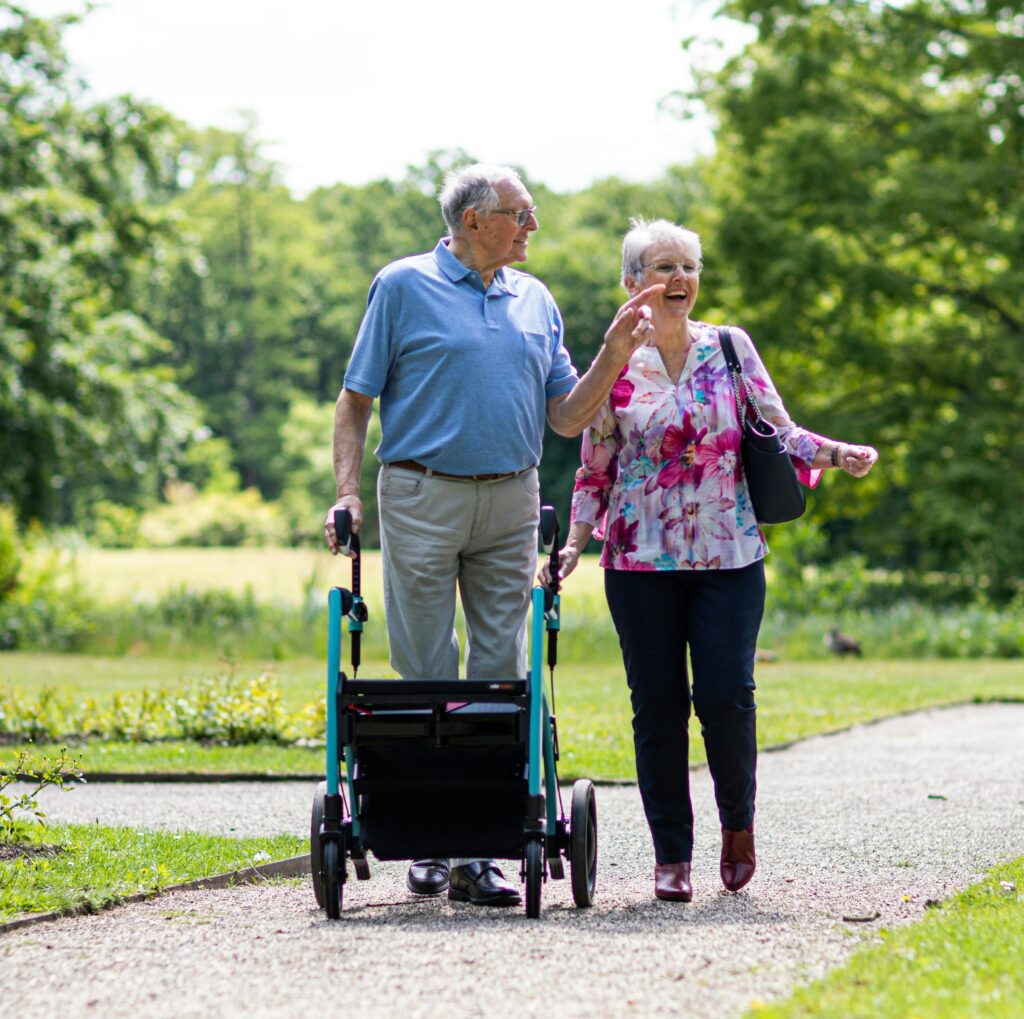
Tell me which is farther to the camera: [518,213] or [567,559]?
[567,559]

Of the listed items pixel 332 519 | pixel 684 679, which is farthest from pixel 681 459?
pixel 332 519

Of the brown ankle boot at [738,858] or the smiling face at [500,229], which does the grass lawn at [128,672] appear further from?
the smiling face at [500,229]

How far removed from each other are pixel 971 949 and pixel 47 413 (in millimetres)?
22503

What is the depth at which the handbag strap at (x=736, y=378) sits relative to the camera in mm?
4691

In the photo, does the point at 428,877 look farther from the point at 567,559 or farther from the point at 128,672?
the point at 128,672

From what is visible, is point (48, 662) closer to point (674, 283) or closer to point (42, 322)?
point (42, 322)

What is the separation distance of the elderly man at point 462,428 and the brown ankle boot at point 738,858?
28.4 inches

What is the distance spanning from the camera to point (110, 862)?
5.12 m

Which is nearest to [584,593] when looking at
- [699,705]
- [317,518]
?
[699,705]

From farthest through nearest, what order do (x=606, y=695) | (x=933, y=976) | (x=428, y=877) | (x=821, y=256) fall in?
(x=821, y=256), (x=606, y=695), (x=428, y=877), (x=933, y=976)

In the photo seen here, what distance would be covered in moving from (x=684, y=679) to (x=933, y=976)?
5.07ft

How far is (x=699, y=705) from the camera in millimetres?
4688

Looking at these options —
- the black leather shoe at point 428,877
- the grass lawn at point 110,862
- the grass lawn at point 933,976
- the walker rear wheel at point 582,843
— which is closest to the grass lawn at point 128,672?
the grass lawn at point 110,862

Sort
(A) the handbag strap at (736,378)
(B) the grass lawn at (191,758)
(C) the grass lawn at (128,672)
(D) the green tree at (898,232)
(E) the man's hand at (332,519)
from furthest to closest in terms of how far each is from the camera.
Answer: (D) the green tree at (898,232), (C) the grass lawn at (128,672), (B) the grass lawn at (191,758), (A) the handbag strap at (736,378), (E) the man's hand at (332,519)
